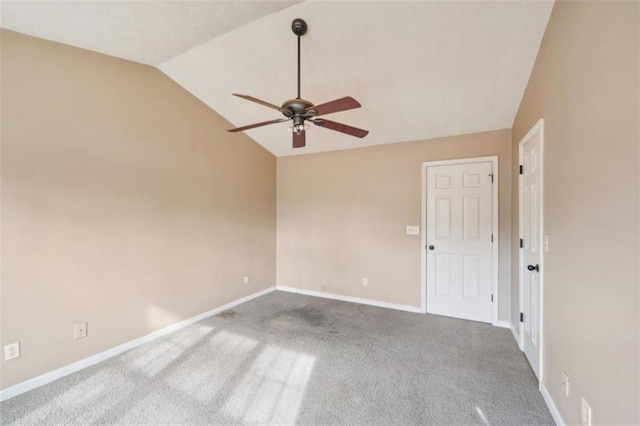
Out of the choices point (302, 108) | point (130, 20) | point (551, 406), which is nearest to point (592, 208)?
point (551, 406)

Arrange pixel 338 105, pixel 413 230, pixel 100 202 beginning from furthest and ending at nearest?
pixel 413 230
pixel 100 202
pixel 338 105

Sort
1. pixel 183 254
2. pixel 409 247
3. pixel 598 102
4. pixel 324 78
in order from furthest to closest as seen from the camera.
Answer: pixel 409 247, pixel 183 254, pixel 324 78, pixel 598 102

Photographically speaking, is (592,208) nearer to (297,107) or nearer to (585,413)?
(585,413)

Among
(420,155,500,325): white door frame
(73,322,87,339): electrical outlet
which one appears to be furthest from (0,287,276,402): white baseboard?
(420,155,500,325): white door frame

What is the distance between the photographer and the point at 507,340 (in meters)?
2.97

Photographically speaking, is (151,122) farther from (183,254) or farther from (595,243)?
(595,243)

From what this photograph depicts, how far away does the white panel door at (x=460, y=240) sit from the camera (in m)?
3.46

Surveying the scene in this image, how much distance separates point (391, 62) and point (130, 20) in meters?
2.15

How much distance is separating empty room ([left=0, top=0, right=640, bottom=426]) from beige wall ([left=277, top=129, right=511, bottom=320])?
5 centimetres

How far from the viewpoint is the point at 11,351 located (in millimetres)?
2078

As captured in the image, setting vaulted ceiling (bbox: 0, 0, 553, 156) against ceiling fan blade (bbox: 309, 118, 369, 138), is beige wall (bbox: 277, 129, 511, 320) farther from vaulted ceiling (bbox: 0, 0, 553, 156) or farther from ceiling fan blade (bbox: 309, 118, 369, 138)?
ceiling fan blade (bbox: 309, 118, 369, 138)

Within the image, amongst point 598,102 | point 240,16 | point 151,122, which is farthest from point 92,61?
point 598,102

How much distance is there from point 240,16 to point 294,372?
2975mm

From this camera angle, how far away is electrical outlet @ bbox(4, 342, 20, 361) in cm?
205
